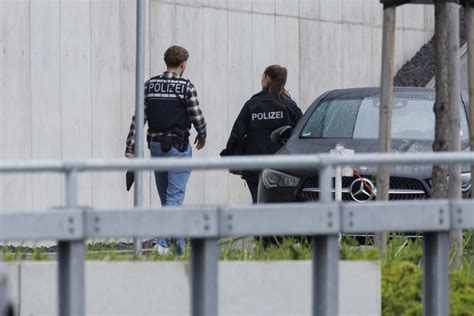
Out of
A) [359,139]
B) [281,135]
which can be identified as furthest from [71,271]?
[281,135]

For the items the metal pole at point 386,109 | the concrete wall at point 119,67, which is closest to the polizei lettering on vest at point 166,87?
the metal pole at point 386,109

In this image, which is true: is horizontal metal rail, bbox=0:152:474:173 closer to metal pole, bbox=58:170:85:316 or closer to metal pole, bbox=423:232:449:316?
metal pole, bbox=58:170:85:316

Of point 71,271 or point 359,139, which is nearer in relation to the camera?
point 71,271

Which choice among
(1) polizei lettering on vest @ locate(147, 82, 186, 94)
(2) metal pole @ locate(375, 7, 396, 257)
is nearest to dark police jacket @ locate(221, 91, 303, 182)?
(1) polizei lettering on vest @ locate(147, 82, 186, 94)

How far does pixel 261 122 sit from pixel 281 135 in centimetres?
55

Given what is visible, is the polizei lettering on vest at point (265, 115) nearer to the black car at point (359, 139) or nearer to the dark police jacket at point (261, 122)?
the dark police jacket at point (261, 122)

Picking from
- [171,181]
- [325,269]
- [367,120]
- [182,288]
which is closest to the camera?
[325,269]

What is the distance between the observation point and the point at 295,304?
8.37 metres

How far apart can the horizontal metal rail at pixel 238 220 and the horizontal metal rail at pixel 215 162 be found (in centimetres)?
17

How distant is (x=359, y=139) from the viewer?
12852 millimetres

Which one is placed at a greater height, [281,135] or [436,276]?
[281,135]

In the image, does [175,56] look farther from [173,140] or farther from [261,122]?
[261,122]

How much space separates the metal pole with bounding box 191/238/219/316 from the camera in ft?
21.7

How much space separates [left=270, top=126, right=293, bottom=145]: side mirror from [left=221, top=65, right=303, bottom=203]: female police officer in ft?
1.48
